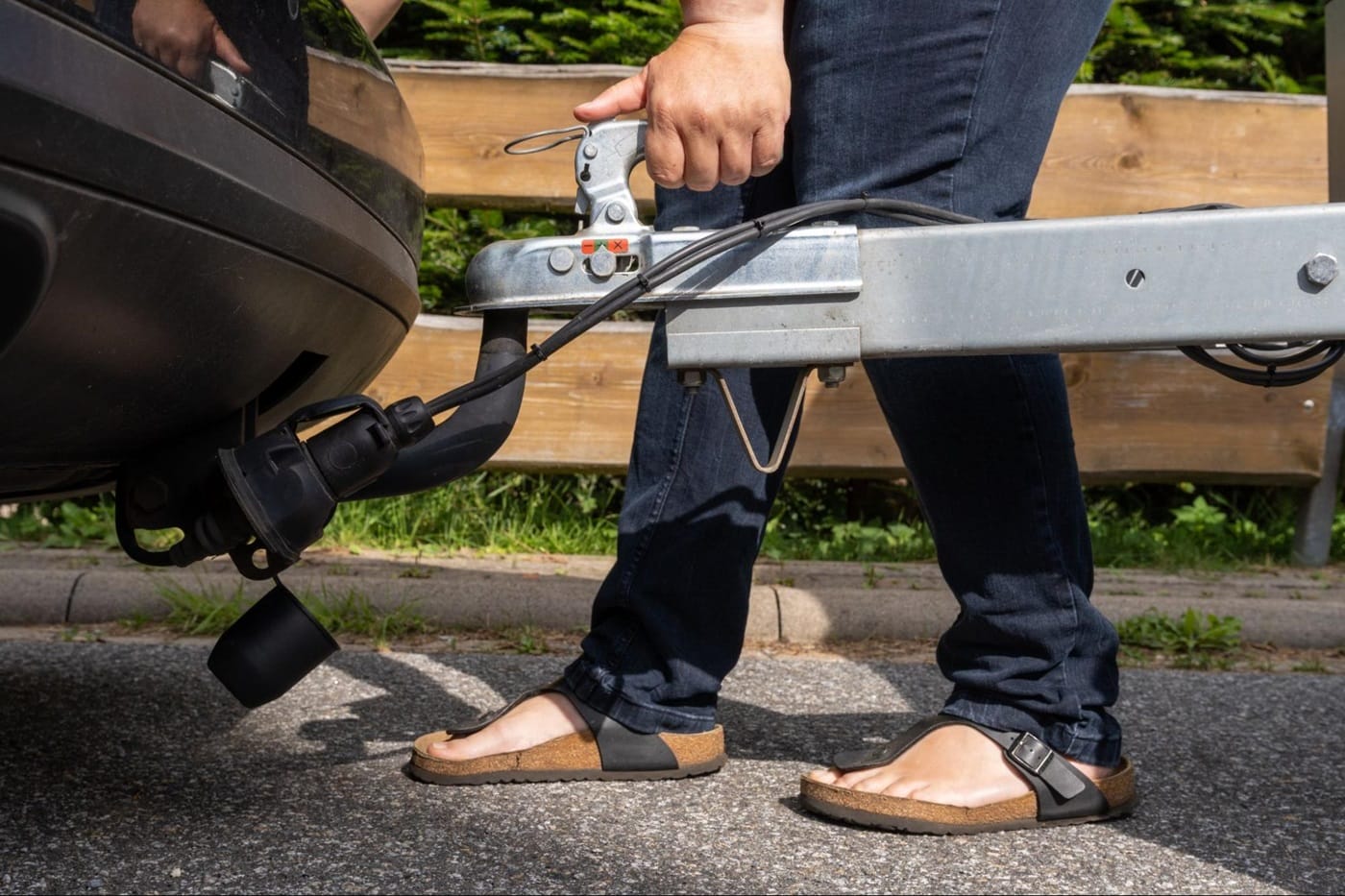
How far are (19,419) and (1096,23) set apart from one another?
1.28 meters

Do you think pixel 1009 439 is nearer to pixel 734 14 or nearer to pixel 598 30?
pixel 734 14

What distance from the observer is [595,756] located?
5.70 feet

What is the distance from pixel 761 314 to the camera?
3.88 feet

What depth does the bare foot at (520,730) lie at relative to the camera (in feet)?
5.53

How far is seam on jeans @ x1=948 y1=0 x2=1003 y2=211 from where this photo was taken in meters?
1.43

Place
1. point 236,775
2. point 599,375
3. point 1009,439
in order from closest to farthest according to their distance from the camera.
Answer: point 1009,439, point 236,775, point 599,375

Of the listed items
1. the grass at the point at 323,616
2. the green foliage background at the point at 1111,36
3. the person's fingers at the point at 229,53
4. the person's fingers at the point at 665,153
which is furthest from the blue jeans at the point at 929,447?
the green foliage background at the point at 1111,36

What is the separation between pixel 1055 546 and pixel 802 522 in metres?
2.51

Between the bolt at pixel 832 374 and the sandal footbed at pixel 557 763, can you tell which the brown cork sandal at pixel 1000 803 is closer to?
the sandal footbed at pixel 557 763

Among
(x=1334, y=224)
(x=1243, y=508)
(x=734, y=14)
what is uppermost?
(x=734, y=14)

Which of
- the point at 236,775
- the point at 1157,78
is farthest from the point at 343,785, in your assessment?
the point at 1157,78

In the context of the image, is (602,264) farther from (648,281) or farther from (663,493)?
(663,493)

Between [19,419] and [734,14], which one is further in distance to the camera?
[734,14]

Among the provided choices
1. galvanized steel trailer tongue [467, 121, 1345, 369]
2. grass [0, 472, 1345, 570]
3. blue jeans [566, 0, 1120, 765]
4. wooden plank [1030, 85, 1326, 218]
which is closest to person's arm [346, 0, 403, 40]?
blue jeans [566, 0, 1120, 765]
